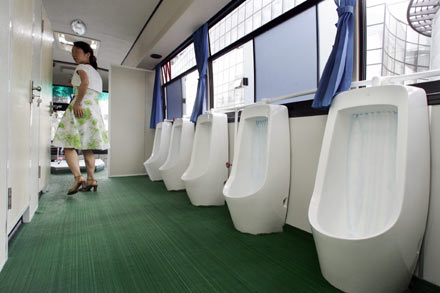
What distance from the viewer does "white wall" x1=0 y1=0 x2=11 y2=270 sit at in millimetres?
978

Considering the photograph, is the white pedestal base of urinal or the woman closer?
the white pedestal base of urinal

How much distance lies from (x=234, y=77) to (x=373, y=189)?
192 centimetres

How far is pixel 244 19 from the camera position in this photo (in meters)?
2.41

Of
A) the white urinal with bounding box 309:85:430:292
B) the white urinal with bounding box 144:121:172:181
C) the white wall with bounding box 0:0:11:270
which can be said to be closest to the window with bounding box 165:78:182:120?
the white urinal with bounding box 144:121:172:181

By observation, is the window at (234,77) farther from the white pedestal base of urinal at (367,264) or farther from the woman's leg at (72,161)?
the woman's leg at (72,161)

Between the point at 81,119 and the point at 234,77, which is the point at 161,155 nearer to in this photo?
the point at 81,119

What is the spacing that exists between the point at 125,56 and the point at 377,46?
4.96 metres

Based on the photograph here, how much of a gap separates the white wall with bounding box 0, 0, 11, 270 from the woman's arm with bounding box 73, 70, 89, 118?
4.65 feet

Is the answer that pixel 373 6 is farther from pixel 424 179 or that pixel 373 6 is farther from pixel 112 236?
pixel 112 236

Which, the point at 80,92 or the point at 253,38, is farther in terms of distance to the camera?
the point at 80,92

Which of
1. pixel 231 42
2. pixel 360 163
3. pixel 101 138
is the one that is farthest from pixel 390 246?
pixel 101 138

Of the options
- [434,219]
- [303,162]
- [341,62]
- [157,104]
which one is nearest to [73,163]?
[157,104]

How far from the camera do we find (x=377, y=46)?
1.34 metres

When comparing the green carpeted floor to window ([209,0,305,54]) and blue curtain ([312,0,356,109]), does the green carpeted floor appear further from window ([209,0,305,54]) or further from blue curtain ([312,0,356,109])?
window ([209,0,305,54])
